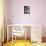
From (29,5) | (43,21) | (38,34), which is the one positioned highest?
(29,5)

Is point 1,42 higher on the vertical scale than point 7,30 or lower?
lower

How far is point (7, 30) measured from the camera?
2160 millimetres

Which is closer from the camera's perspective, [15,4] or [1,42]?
[1,42]

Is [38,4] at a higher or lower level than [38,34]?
higher

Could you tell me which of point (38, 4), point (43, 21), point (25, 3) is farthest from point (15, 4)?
point (43, 21)

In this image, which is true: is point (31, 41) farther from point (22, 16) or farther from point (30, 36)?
point (22, 16)

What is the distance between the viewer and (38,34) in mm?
2145

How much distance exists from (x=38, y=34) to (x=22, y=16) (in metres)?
0.46

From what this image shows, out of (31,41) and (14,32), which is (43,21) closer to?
(31,41)

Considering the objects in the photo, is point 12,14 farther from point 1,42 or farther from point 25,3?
point 1,42

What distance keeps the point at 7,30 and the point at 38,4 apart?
770 mm

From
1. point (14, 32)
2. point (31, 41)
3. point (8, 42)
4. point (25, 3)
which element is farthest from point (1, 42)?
point (25, 3)

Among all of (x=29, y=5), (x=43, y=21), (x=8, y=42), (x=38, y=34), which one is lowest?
(x=8, y=42)

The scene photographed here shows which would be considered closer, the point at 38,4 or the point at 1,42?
the point at 1,42
